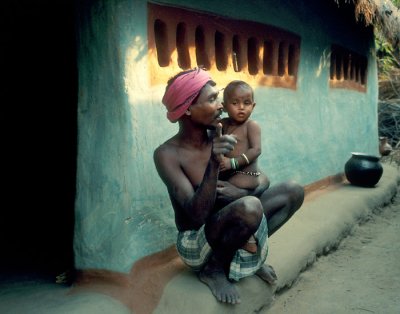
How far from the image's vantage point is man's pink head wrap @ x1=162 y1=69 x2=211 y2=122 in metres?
2.72

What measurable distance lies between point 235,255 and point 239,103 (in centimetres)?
93

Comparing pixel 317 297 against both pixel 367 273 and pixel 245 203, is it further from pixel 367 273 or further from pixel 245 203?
pixel 245 203

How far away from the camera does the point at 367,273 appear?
4.27 metres

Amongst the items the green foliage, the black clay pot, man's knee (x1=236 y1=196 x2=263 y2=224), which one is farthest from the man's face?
the green foliage

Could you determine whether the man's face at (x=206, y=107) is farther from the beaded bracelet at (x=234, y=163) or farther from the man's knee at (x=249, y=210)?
the man's knee at (x=249, y=210)

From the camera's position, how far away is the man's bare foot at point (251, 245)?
9.66 ft

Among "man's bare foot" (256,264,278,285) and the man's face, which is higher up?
the man's face

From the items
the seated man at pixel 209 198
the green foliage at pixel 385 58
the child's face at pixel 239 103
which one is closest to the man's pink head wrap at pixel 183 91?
the seated man at pixel 209 198

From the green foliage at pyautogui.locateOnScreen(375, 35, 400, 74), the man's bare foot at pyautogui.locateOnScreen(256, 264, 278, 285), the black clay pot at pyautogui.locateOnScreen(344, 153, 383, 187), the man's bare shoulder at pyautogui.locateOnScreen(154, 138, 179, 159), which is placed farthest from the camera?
the green foliage at pyautogui.locateOnScreen(375, 35, 400, 74)

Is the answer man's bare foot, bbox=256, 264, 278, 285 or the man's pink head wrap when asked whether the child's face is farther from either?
man's bare foot, bbox=256, 264, 278, 285

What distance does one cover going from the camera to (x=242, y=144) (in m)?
3.14

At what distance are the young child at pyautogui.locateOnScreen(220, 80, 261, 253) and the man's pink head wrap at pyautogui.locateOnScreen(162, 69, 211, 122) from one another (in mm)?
299

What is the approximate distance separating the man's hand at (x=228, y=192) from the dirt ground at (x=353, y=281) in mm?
921

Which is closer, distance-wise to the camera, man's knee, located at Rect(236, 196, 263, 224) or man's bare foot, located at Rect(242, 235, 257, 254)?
man's knee, located at Rect(236, 196, 263, 224)
